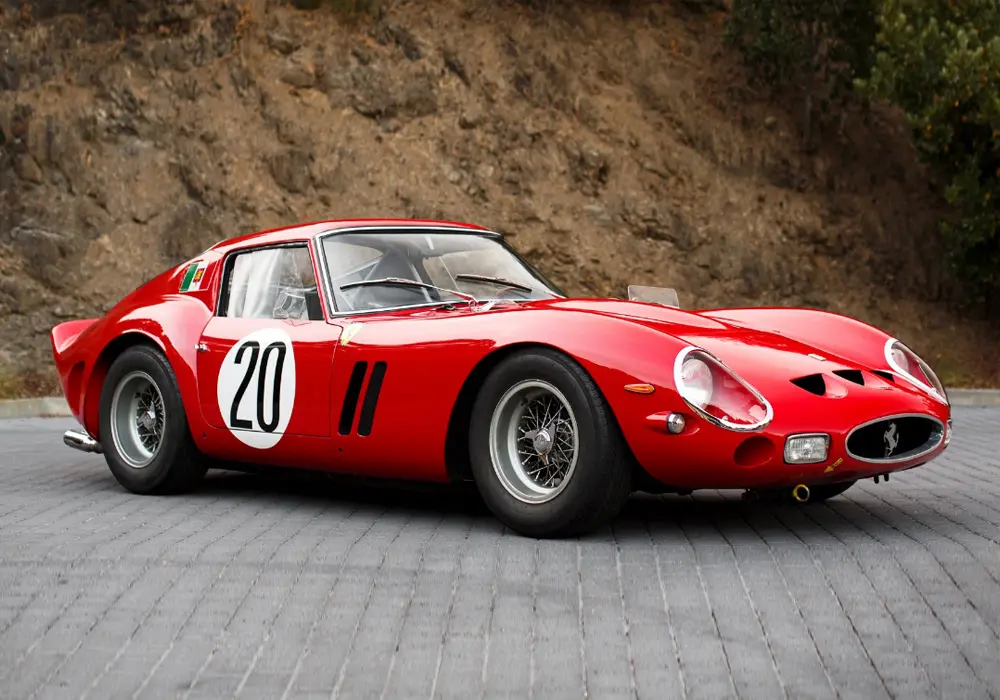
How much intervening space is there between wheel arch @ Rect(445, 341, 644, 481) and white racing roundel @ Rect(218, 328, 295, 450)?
38.8 inches

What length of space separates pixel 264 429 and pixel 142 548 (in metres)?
1.33

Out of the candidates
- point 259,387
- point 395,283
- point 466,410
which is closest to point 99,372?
point 259,387

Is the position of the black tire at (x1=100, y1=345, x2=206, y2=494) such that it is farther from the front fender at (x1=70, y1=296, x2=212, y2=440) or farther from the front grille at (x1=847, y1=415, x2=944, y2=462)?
the front grille at (x1=847, y1=415, x2=944, y2=462)

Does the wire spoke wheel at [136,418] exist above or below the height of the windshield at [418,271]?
below

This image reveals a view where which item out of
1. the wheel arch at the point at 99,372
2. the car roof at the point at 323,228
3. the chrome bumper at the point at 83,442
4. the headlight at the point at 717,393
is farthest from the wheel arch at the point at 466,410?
the chrome bumper at the point at 83,442

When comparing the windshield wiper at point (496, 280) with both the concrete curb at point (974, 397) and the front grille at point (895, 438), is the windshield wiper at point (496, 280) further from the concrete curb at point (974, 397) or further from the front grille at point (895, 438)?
the concrete curb at point (974, 397)

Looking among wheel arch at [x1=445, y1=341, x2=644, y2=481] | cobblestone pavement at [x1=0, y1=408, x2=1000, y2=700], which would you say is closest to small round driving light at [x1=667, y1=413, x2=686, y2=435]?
cobblestone pavement at [x1=0, y1=408, x2=1000, y2=700]

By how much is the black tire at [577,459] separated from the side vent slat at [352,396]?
2.38ft

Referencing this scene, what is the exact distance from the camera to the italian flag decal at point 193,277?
7.07 metres

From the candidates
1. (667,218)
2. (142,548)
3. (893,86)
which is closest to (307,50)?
(667,218)

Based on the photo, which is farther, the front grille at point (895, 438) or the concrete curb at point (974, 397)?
the concrete curb at point (974, 397)

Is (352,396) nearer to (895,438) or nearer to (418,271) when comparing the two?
(418,271)

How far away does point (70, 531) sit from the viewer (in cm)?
555

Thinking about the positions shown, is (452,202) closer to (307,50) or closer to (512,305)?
(307,50)
